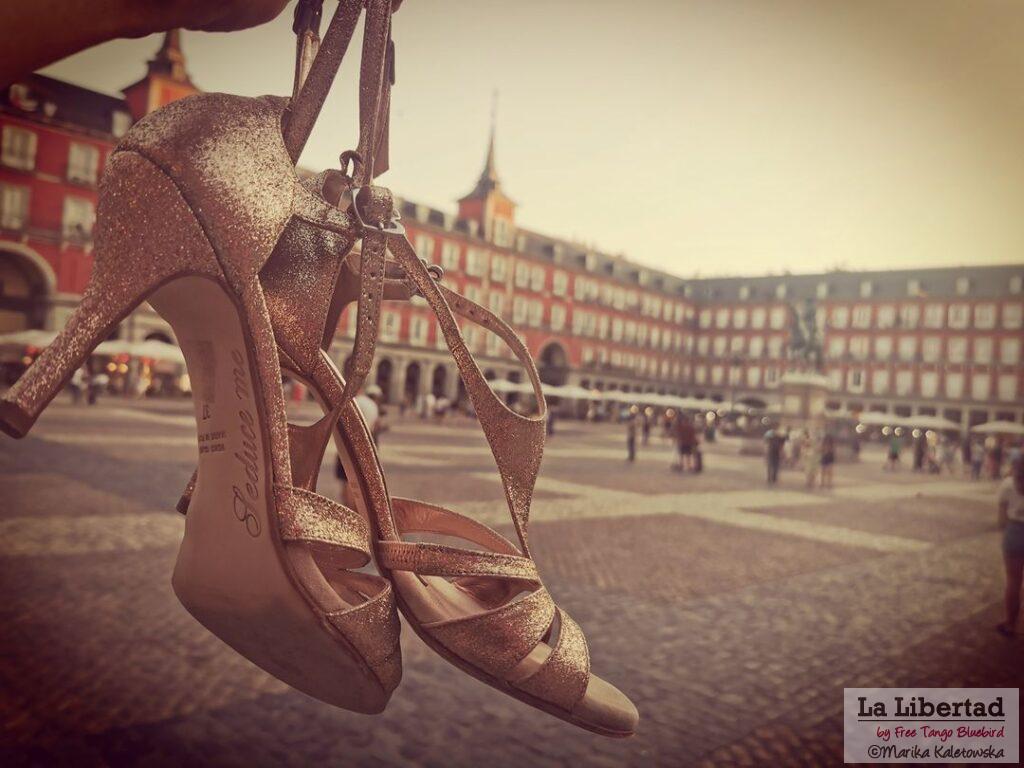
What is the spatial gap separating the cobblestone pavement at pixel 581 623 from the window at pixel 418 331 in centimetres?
2107

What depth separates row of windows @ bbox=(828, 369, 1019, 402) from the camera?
125 feet

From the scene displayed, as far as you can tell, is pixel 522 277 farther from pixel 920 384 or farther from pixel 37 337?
pixel 37 337

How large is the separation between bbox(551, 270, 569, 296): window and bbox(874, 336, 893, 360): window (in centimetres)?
2318

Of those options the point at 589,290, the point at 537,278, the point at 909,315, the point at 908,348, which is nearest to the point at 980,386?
the point at 908,348

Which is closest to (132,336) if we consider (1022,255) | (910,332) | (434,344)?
(434,344)

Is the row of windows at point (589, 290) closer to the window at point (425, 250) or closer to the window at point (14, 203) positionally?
the window at point (14, 203)

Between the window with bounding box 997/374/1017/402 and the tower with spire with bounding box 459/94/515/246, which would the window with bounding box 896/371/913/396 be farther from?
the tower with spire with bounding box 459/94/515/246

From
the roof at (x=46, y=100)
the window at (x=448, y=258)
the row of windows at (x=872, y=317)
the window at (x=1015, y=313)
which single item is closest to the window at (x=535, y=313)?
the row of windows at (x=872, y=317)

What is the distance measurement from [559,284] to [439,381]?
26.8 feet

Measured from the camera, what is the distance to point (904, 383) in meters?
47.4

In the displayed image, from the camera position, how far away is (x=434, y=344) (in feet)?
95.2

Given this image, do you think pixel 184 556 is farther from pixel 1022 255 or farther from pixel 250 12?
pixel 1022 255

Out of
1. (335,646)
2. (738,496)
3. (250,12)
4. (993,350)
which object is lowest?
A: (738,496)

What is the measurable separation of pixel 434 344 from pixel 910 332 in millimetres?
34489
